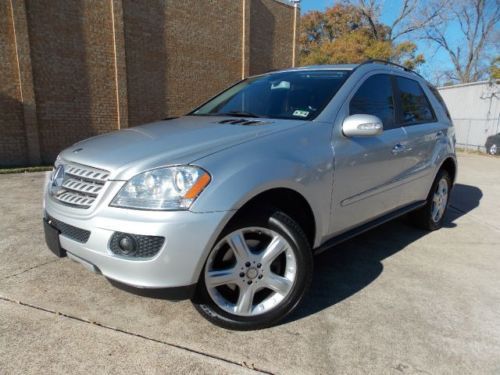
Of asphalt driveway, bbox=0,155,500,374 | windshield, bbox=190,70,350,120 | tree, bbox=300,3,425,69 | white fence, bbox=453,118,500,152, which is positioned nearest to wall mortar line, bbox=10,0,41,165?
asphalt driveway, bbox=0,155,500,374

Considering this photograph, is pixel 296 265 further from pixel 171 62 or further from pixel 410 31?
pixel 410 31

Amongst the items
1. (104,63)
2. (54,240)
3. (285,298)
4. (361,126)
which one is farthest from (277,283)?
(104,63)

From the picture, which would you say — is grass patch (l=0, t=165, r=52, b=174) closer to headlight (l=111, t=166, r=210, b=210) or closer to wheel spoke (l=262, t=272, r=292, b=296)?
headlight (l=111, t=166, r=210, b=210)

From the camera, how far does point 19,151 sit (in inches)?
403

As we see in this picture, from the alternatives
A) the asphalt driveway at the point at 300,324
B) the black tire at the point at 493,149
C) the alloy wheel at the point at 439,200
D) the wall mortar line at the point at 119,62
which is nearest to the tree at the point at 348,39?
the black tire at the point at 493,149

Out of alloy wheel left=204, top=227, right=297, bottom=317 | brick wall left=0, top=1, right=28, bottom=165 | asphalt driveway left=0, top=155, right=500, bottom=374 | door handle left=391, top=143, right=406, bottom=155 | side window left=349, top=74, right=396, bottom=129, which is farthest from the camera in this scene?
brick wall left=0, top=1, right=28, bottom=165

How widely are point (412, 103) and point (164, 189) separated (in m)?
3.07

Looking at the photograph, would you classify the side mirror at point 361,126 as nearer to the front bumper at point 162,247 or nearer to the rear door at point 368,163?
the rear door at point 368,163

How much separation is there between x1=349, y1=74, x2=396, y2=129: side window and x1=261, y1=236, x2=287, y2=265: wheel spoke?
1259 millimetres

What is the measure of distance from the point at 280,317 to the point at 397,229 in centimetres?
272

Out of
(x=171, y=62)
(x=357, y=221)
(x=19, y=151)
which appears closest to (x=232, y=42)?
(x=171, y=62)

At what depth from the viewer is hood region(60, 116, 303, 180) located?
87.3 inches

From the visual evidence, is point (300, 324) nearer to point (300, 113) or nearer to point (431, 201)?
point (300, 113)

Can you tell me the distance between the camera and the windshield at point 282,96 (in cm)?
306
